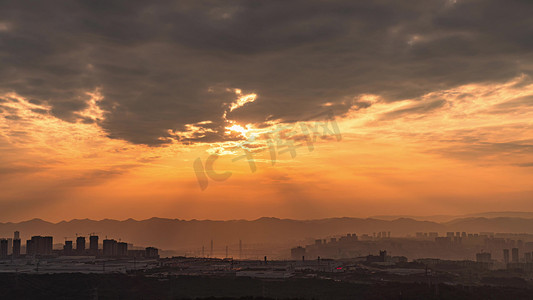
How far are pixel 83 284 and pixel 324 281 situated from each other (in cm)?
7491

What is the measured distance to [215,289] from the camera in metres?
148

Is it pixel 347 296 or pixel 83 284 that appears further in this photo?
pixel 83 284

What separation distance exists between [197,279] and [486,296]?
8633cm

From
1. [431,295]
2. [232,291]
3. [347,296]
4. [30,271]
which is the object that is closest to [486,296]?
[431,295]

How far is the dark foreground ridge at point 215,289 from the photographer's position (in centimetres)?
13238

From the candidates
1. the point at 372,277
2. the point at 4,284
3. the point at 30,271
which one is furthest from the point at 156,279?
the point at 372,277

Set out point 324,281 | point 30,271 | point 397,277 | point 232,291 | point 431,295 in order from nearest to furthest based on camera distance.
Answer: point 431,295 < point 232,291 < point 324,281 < point 397,277 < point 30,271

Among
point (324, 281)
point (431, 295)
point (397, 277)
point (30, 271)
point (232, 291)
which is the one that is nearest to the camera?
point (431, 295)

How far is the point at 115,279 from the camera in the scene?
166 metres

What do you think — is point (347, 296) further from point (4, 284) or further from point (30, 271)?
point (30, 271)

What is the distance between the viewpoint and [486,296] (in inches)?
5103

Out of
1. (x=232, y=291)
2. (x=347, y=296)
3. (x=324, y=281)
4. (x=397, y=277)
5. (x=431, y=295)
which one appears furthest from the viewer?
(x=397, y=277)

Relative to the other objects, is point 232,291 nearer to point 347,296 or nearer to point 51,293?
point 347,296

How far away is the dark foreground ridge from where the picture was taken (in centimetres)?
13238
